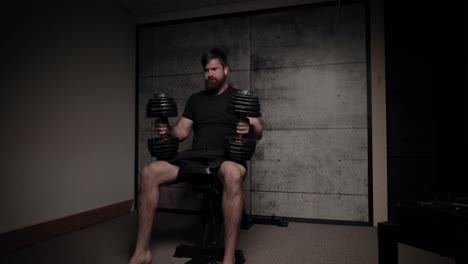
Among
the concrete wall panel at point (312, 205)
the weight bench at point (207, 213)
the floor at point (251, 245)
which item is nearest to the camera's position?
the weight bench at point (207, 213)

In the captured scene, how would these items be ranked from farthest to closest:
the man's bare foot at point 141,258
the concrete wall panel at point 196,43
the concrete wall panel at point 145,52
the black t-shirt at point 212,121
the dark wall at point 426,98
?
the concrete wall panel at point 145,52, the concrete wall panel at point 196,43, the dark wall at point 426,98, the black t-shirt at point 212,121, the man's bare foot at point 141,258

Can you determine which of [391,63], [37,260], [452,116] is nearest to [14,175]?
[37,260]

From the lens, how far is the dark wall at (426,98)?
233cm

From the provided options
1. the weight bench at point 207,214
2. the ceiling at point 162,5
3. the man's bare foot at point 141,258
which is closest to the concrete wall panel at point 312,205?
the weight bench at point 207,214

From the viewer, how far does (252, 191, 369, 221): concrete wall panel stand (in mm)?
2760

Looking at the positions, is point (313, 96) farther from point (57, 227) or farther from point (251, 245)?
point (57, 227)

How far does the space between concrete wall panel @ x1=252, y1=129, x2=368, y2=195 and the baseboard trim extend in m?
1.51

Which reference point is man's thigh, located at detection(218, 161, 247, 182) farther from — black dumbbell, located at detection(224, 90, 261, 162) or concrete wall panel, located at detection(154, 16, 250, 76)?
concrete wall panel, located at detection(154, 16, 250, 76)

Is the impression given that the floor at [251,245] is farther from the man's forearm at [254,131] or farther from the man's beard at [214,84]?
the man's beard at [214,84]

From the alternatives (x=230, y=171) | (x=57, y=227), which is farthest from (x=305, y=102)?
(x=57, y=227)

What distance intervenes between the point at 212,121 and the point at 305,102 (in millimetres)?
1137

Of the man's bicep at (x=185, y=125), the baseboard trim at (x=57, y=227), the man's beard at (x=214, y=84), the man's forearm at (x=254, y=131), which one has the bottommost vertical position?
the baseboard trim at (x=57, y=227)

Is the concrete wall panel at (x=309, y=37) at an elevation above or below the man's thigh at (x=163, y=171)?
above

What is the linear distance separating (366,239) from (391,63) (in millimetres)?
1603
